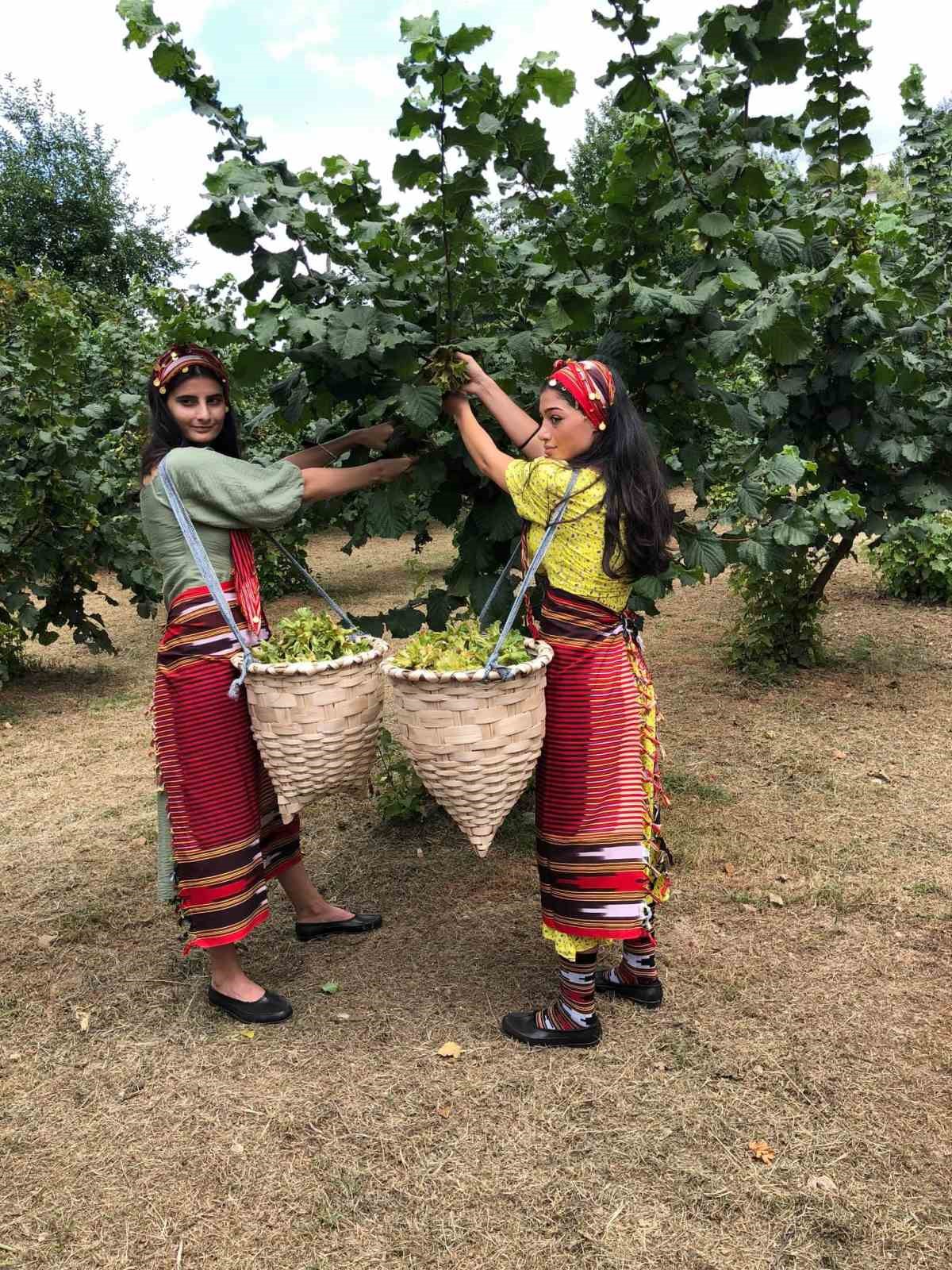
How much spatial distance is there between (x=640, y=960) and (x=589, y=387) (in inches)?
70.5

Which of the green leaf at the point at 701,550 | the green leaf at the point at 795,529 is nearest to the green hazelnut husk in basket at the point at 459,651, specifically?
the green leaf at the point at 701,550

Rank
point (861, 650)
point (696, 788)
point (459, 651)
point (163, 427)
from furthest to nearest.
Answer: point (861, 650) → point (696, 788) → point (163, 427) → point (459, 651)

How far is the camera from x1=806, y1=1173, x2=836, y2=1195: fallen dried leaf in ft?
7.34

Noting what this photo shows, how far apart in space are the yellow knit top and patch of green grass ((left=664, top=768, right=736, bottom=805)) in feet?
7.60

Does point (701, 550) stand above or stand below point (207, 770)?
above

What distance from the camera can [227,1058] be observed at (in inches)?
112

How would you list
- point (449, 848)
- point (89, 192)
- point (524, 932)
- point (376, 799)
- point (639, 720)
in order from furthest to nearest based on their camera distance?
point (89, 192) < point (376, 799) < point (449, 848) < point (524, 932) < point (639, 720)

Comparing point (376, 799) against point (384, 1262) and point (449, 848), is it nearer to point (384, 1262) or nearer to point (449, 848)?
point (449, 848)

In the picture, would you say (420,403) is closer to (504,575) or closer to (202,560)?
(504,575)

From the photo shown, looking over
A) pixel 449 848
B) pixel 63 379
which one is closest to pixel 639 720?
pixel 449 848

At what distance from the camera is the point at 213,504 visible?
8.73 feet

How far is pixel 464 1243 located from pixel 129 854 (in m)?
2.87

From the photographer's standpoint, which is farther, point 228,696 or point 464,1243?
point 228,696

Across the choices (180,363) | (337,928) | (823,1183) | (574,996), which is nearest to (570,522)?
(180,363)
